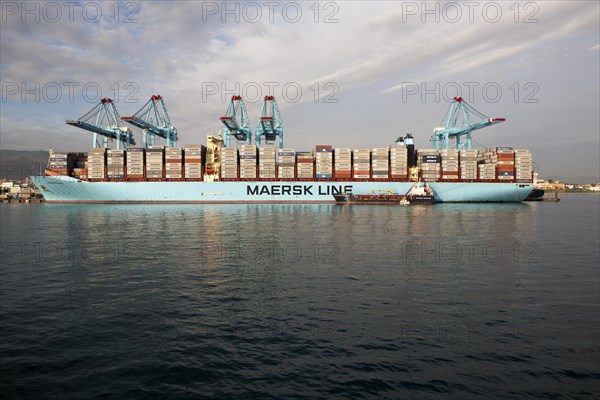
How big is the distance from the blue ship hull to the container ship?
233 mm

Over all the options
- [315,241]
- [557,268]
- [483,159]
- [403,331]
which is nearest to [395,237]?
[315,241]

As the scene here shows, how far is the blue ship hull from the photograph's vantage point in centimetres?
8250

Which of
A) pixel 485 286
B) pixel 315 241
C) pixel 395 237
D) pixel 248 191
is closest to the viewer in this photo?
pixel 485 286

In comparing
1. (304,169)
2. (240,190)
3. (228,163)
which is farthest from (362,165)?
(228,163)

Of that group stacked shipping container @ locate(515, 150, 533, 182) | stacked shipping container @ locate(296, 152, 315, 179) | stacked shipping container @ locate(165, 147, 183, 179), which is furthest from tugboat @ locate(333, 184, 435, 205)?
stacked shipping container @ locate(165, 147, 183, 179)

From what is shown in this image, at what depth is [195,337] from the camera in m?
11.1

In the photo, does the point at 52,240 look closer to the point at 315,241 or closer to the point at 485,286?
the point at 315,241

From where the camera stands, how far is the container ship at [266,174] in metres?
83.3

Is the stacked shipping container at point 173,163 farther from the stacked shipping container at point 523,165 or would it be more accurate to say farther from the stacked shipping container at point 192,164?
the stacked shipping container at point 523,165

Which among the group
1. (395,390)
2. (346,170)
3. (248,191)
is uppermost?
(346,170)

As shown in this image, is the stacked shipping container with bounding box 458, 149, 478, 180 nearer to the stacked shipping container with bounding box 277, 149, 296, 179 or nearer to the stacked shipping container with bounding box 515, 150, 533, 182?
the stacked shipping container with bounding box 515, 150, 533, 182

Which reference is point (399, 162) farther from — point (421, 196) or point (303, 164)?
point (303, 164)

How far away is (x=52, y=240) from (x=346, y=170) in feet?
216

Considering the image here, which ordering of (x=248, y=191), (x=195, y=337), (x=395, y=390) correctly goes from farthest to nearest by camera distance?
(x=248, y=191) → (x=195, y=337) → (x=395, y=390)
